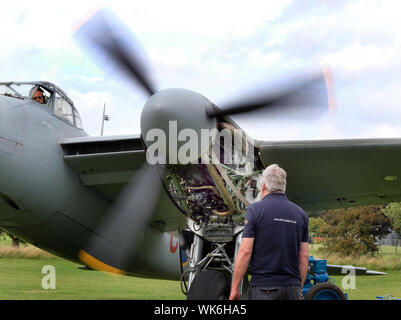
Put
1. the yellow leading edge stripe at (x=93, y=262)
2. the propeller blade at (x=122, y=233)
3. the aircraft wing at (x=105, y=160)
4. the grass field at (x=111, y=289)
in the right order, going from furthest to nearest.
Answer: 1. the grass field at (x=111, y=289)
2. the yellow leading edge stripe at (x=93, y=262)
3. the propeller blade at (x=122, y=233)
4. the aircraft wing at (x=105, y=160)

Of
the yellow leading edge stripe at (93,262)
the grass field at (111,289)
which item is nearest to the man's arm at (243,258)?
the yellow leading edge stripe at (93,262)

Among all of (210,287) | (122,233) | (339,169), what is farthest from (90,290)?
(339,169)

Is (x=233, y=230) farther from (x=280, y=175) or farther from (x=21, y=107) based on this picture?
(x=21, y=107)

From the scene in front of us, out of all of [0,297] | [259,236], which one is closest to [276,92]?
[259,236]

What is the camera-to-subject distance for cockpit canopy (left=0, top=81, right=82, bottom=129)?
7.44 m

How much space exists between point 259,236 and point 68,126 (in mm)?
5725

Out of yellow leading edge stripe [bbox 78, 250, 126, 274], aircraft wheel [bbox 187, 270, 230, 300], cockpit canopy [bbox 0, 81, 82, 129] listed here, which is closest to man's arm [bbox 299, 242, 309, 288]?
aircraft wheel [bbox 187, 270, 230, 300]

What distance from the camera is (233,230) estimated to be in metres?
6.13

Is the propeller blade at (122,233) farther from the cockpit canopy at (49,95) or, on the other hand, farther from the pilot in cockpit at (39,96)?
the pilot in cockpit at (39,96)

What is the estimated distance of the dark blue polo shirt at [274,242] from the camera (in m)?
3.15

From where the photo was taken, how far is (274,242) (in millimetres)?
3162

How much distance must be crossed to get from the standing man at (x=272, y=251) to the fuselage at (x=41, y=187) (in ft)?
15.7

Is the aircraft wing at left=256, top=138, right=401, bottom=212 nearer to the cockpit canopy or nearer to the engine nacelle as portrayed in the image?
the engine nacelle
